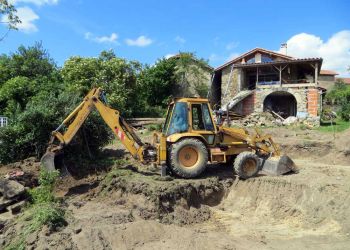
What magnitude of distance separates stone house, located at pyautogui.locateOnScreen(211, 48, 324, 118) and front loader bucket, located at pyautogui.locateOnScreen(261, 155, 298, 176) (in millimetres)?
16435

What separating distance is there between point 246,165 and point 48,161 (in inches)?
221

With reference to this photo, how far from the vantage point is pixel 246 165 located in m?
11.1

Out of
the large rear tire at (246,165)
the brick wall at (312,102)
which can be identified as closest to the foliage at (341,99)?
the brick wall at (312,102)

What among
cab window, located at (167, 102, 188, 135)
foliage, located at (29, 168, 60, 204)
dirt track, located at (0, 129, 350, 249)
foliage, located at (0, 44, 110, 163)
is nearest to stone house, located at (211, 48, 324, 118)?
foliage, located at (0, 44, 110, 163)

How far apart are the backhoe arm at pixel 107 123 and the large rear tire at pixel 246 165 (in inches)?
97.0

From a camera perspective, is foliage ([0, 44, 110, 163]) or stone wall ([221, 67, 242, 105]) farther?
stone wall ([221, 67, 242, 105])

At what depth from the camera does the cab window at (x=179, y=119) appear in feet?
35.1

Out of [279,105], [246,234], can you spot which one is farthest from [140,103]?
[246,234]

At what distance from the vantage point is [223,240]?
7578 mm

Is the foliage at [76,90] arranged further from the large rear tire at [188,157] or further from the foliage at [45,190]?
the large rear tire at [188,157]

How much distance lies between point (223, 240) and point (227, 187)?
11.5ft

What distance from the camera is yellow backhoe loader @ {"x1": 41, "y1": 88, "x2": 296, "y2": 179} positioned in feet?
34.3

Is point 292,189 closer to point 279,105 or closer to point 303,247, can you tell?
point 303,247

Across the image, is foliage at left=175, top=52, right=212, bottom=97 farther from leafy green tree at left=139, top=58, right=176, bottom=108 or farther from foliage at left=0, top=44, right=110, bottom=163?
foliage at left=0, top=44, right=110, bottom=163
